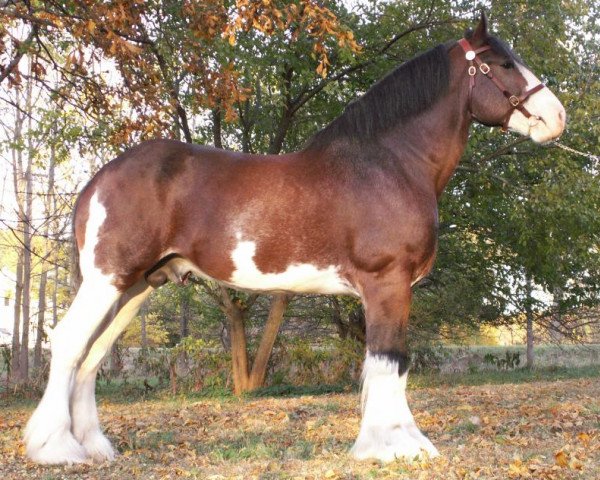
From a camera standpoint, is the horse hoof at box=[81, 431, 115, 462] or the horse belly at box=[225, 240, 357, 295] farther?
the horse hoof at box=[81, 431, 115, 462]

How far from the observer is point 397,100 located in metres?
4.84

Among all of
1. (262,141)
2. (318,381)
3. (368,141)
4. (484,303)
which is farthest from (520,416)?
(484,303)

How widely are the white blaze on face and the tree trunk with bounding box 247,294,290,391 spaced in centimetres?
885

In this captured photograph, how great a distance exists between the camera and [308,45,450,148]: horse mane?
479 cm

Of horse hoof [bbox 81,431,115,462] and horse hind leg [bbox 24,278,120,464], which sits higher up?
horse hind leg [bbox 24,278,120,464]

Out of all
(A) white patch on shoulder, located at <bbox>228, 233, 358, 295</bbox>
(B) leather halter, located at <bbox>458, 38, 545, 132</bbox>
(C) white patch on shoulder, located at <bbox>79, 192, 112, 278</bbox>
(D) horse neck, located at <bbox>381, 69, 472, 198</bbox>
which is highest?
(B) leather halter, located at <bbox>458, 38, 545, 132</bbox>

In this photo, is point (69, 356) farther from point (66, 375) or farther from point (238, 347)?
point (238, 347)

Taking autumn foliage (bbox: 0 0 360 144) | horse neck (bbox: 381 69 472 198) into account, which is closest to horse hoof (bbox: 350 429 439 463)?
horse neck (bbox: 381 69 472 198)

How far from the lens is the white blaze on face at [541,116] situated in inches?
179

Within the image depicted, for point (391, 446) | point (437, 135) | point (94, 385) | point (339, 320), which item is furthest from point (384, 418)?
point (339, 320)

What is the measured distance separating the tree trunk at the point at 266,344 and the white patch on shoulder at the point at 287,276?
27.7 ft

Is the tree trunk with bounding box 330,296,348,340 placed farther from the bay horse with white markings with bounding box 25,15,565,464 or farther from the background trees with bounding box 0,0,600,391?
the bay horse with white markings with bounding box 25,15,565,464

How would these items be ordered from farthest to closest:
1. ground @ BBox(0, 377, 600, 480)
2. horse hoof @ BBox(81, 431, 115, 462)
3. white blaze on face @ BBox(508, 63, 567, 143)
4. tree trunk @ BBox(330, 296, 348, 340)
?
tree trunk @ BBox(330, 296, 348, 340) < horse hoof @ BBox(81, 431, 115, 462) < white blaze on face @ BBox(508, 63, 567, 143) < ground @ BBox(0, 377, 600, 480)

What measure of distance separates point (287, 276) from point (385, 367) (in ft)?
2.99
